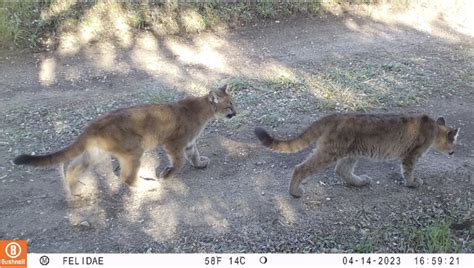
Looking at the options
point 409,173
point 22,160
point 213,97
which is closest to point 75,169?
point 22,160

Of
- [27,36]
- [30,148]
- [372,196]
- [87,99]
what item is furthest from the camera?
[27,36]

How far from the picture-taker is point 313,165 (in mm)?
6238

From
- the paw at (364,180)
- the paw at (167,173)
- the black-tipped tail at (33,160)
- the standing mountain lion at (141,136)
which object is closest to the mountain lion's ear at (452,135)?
the paw at (364,180)

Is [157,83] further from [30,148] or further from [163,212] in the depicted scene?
[163,212]

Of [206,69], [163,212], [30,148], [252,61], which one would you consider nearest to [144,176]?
[163,212]

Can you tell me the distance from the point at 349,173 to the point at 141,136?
2.82m

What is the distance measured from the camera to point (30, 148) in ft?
24.9

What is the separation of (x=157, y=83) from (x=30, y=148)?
3.05 m

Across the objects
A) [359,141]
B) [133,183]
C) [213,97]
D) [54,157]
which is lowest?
[133,183]

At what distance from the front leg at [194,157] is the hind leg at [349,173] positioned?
190 cm

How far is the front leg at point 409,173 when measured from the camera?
660 cm

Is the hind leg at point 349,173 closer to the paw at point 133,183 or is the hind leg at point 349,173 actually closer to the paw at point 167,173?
the paw at point 167,173

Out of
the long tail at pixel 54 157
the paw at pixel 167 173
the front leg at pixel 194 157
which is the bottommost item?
the paw at pixel 167 173

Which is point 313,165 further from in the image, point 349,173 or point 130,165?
point 130,165
